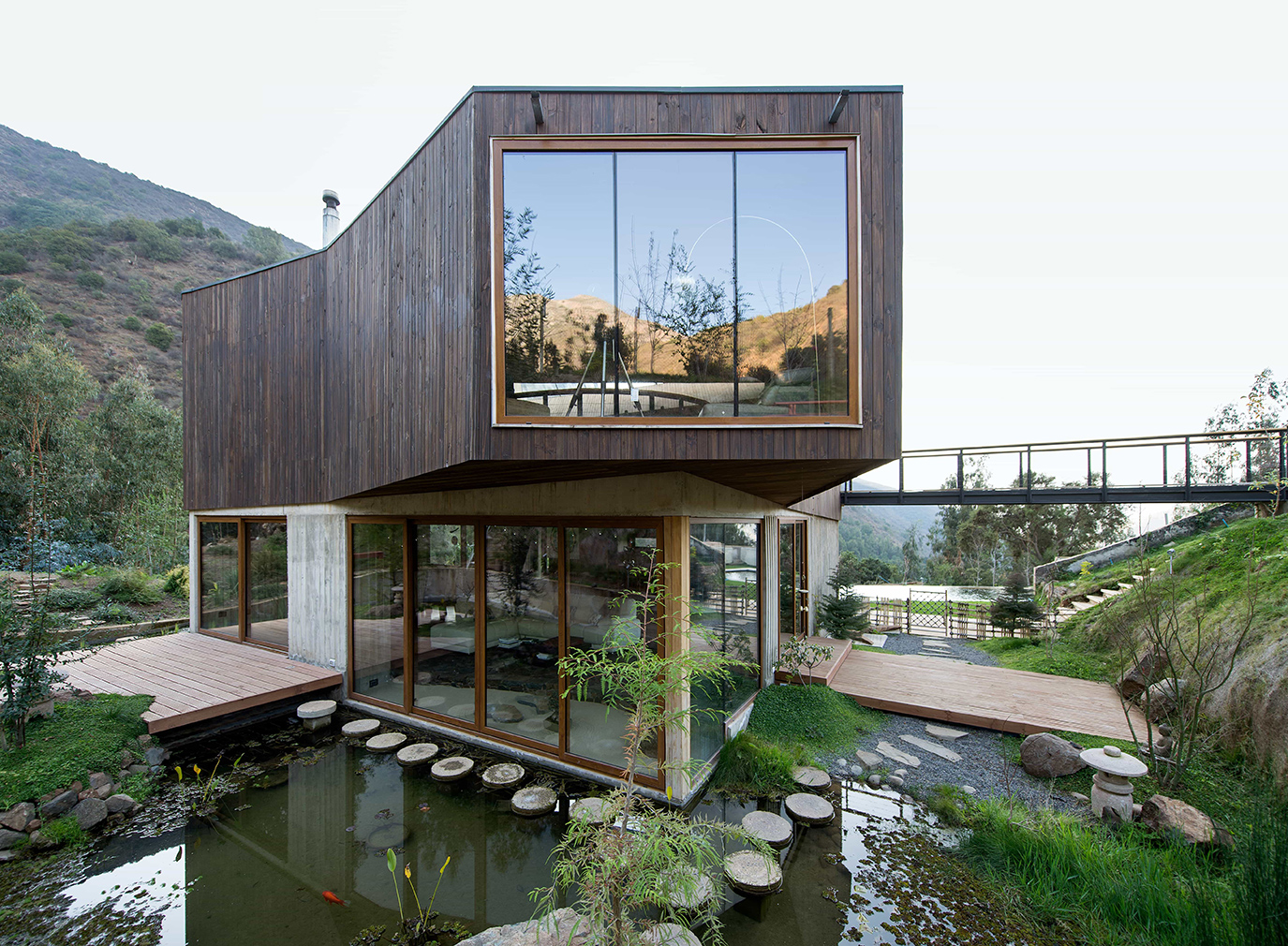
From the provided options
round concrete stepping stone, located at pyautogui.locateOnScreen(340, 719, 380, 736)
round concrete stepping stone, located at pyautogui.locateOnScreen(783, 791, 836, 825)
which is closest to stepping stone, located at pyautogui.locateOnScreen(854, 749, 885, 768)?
round concrete stepping stone, located at pyautogui.locateOnScreen(783, 791, 836, 825)

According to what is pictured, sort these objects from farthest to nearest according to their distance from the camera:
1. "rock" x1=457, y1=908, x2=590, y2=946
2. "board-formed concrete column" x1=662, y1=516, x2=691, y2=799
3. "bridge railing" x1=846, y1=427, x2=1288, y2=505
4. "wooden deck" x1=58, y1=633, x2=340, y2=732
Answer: "bridge railing" x1=846, y1=427, x2=1288, y2=505
"wooden deck" x1=58, y1=633, x2=340, y2=732
"board-formed concrete column" x1=662, y1=516, x2=691, y2=799
"rock" x1=457, y1=908, x2=590, y2=946

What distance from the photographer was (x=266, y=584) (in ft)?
27.0

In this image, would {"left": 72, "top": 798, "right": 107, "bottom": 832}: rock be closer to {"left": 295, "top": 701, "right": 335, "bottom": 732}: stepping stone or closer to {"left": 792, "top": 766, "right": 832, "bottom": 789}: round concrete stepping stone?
{"left": 295, "top": 701, "right": 335, "bottom": 732}: stepping stone

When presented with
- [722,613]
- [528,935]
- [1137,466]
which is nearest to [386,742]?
[528,935]

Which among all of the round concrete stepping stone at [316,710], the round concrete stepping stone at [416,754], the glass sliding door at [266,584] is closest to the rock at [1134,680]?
the round concrete stepping stone at [416,754]

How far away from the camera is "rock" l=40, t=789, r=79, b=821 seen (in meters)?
4.14

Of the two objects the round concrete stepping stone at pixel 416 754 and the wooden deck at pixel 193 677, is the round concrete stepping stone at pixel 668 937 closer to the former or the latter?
the round concrete stepping stone at pixel 416 754

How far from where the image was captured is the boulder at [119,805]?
14.2ft

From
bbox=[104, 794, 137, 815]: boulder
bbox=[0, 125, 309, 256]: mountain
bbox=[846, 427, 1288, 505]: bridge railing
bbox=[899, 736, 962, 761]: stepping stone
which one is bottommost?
bbox=[899, 736, 962, 761]: stepping stone

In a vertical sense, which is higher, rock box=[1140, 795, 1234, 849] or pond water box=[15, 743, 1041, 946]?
rock box=[1140, 795, 1234, 849]

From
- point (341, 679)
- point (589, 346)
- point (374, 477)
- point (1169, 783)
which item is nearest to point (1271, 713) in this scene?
point (1169, 783)

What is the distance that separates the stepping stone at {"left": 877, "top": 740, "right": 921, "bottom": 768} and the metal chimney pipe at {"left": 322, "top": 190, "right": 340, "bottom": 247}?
10.9 meters

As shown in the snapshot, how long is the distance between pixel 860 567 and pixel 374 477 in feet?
76.2

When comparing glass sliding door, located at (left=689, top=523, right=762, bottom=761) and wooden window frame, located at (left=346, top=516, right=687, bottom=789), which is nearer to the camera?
wooden window frame, located at (left=346, top=516, right=687, bottom=789)
